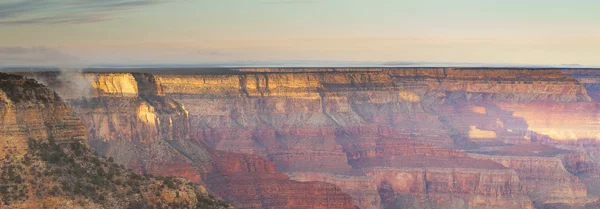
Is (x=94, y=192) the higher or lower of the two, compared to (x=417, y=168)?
higher

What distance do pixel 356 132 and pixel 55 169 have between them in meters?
66.7

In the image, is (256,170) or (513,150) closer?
(256,170)

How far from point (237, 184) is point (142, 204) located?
38.5 m

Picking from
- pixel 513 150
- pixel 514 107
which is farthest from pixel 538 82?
pixel 513 150

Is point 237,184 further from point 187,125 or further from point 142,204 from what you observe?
point 142,204

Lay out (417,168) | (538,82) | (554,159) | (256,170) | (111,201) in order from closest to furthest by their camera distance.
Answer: (111,201) < (256,170) < (417,168) < (554,159) < (538,82)

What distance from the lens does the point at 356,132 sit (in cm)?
9769

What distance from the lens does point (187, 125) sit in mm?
71625

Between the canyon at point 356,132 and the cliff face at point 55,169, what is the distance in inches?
1142

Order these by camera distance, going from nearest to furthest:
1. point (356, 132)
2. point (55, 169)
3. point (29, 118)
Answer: point (55, 169) < point (29, 118) < point (356, 132)

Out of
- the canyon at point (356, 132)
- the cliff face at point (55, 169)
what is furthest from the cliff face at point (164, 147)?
the cliff face at point (55, 169)

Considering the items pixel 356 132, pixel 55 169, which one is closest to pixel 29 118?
pixel 55 169

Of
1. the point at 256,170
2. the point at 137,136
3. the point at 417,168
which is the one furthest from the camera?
the point at 417,168

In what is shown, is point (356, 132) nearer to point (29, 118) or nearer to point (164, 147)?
point (164, 147)
